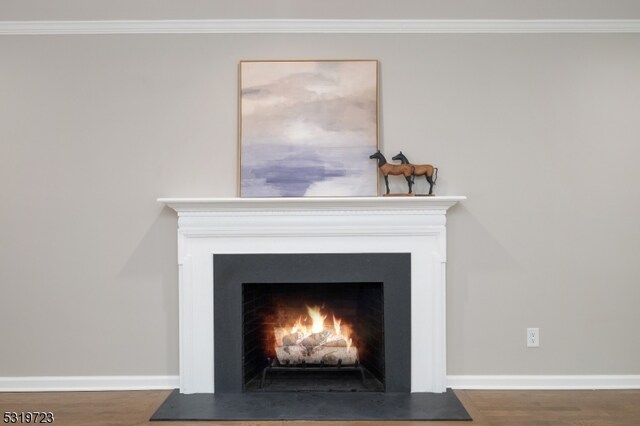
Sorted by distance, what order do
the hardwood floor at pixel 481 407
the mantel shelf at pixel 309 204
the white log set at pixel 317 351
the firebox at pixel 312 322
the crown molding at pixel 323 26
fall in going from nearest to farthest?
1. the hardwood floor at pixel 481 407
2. the mantel shelf at pixel 309 204
3. the firebox at pixel 312 322
4. the crown molding at pixel 323 26
5. the white log set at pixel 317 351

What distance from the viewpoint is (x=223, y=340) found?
317cm

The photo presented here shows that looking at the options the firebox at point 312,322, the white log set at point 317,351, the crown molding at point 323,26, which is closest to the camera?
the firebox at point 312,322

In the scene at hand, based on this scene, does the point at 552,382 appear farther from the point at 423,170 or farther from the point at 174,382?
the point at 174,382

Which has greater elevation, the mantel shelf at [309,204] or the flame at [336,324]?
the mantel shelf at [309,204]

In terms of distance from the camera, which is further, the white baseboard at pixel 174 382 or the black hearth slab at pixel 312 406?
the white baseboard at pixel 174 382

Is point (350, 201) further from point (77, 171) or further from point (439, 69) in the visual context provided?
point (77, 171)

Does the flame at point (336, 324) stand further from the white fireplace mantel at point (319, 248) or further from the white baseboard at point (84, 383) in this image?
the white baseboard at point (84, 383)

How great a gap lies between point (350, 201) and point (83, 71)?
1829 mm

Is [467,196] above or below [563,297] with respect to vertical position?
above

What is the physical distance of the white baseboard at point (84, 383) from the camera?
3283 mm

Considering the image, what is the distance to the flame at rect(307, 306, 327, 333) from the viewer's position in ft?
11.4

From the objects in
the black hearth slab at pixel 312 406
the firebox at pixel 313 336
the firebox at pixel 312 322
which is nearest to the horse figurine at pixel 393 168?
the firebox at pixel 312 322

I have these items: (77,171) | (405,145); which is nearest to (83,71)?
(77,171)

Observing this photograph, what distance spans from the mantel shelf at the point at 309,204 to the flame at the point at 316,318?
73 centimetres
